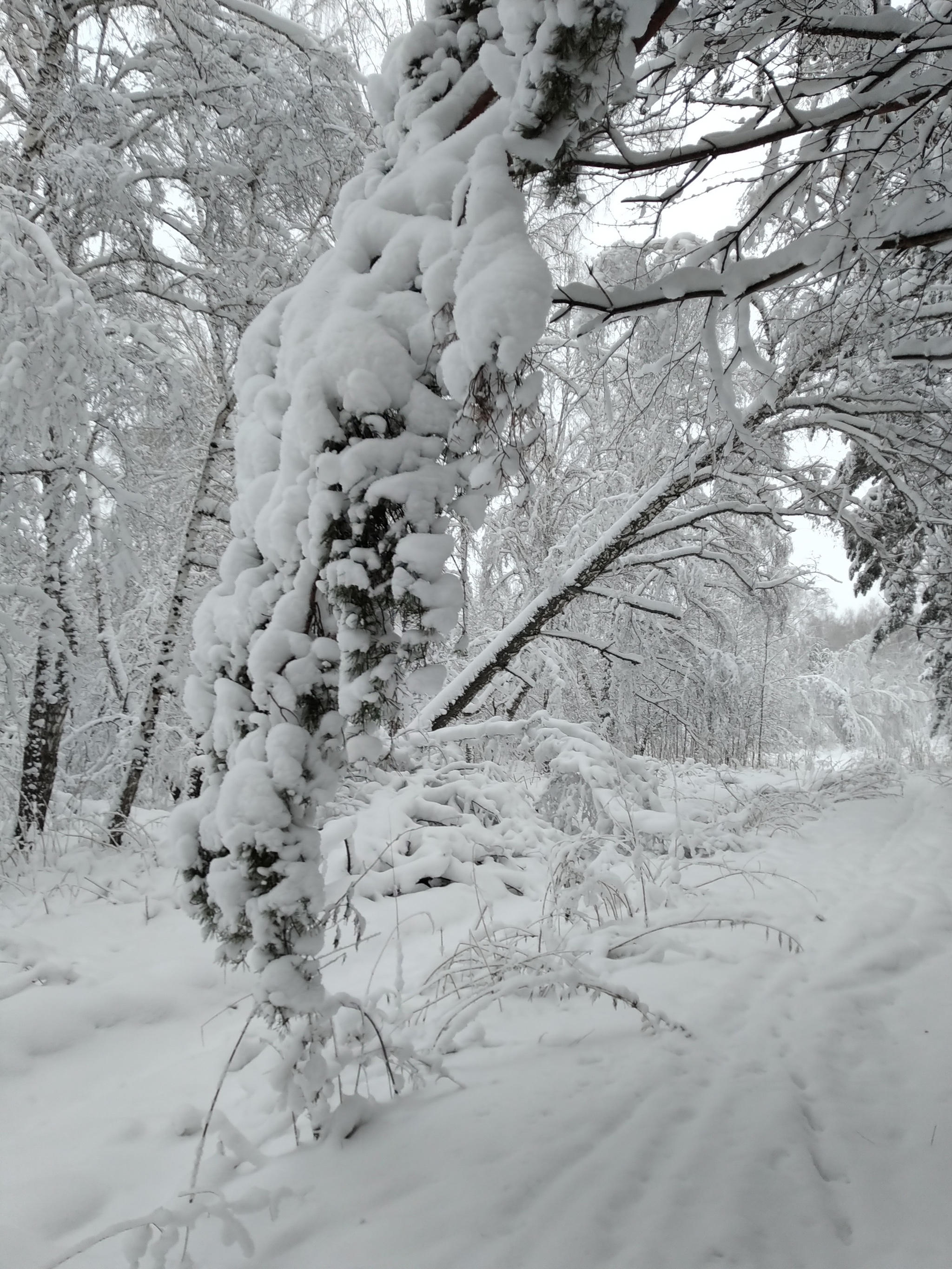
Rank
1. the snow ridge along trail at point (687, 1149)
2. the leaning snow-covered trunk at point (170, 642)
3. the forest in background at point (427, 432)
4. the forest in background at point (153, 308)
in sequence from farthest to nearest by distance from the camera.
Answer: the leaning snow-covered trunk at point (170, 642), the forest in background at point (153, 308), the forest in background at point (427, 432), the snow ridge along trail at point (687, 1149)

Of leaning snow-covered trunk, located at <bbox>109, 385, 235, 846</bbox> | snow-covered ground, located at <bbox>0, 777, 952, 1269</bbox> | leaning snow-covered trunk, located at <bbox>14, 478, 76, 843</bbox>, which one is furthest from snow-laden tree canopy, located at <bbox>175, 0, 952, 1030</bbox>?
leaning snow-covered trunk, located at <bbox>109, 385, 235, 846</bbox>

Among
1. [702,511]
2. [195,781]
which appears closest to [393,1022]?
[195,781]

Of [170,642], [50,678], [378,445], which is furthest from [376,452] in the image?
[50,678]

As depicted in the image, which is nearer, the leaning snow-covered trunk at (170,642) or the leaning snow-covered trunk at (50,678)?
the leaning snow-covered trunk at (50,678)

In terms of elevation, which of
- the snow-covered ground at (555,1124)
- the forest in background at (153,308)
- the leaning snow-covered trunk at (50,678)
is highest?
the forest in background at (153,308)

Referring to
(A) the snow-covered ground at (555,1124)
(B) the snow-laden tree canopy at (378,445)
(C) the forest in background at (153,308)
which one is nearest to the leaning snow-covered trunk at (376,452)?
(B) the snow-laden tree canopy at (378,445)

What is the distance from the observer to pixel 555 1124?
164cm

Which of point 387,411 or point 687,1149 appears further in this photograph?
point 687,1149

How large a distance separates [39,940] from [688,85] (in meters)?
4.99

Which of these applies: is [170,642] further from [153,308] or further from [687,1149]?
[687,1149]

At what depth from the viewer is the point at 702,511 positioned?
19.2ft

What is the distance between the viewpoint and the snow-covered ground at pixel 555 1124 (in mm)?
1314

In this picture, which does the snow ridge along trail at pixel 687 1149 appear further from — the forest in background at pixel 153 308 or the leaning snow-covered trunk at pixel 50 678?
the leaning snow-covered trunk at pixel 50 678

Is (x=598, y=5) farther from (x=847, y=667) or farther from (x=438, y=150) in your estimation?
(x=847, y=667)
